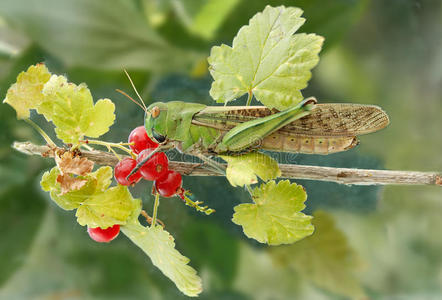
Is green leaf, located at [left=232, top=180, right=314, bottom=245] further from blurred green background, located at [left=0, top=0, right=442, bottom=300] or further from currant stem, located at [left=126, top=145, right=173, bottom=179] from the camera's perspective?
blurred green background, located at [left=0, top=0, right=442, bottom=300]

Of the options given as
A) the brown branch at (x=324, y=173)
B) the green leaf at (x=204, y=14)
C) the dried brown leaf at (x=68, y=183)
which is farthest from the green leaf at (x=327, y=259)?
the green leaf at (x=204, y=14)

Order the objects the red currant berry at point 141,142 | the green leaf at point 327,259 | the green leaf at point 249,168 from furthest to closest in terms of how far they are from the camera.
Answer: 1. the green leaf at point 327,259
2. the red currant berry at point 141,142
3. the green leaf at point 249,168

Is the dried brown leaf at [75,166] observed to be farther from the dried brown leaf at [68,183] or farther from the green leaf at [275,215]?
the green leaf at [275,215]

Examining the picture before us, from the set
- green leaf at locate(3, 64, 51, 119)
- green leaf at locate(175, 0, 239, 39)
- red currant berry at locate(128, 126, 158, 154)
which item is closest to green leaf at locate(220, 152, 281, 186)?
red currant berry at locate(128, 126, 158, 154)

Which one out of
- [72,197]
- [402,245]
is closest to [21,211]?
[72,197]

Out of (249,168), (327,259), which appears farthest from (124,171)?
(327,259)

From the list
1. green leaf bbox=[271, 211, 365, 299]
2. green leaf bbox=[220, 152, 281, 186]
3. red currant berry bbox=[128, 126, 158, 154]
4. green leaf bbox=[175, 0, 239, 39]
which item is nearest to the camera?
green leaf bbox=[220, 152, 281, 186]

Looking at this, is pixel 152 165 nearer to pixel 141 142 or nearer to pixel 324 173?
pixel 141 142
